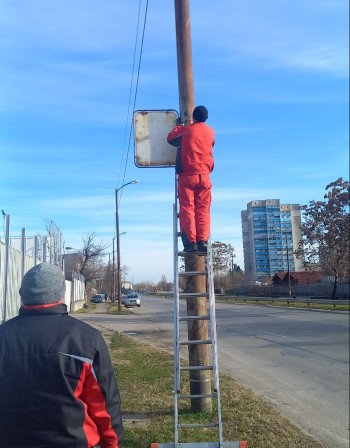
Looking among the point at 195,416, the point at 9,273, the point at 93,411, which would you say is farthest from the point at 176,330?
the point at 9,273

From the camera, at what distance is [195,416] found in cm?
598

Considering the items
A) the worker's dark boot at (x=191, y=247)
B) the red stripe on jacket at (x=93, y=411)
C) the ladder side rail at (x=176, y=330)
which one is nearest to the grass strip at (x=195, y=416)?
the ladder side rail at (x=176, y=330)

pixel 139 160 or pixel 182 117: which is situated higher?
pixel 182 117

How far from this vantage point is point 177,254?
5594 mm

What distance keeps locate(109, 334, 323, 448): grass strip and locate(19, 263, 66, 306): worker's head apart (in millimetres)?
3059

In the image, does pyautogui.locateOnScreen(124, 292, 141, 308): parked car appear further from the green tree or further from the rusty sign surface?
the green tree

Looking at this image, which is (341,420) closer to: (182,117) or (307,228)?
(307,228)

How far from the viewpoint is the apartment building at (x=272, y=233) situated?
3.84m

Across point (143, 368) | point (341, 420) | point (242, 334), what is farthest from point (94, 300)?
point (341, 420)

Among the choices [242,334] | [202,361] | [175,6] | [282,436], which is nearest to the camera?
[282,436]

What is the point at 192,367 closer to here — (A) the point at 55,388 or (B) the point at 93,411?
(B) the point at 93,411

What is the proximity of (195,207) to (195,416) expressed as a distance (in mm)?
2561

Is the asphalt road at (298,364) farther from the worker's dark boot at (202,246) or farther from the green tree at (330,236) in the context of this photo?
the worker's dark boot at (202,246)

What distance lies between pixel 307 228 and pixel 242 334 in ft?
45.5
